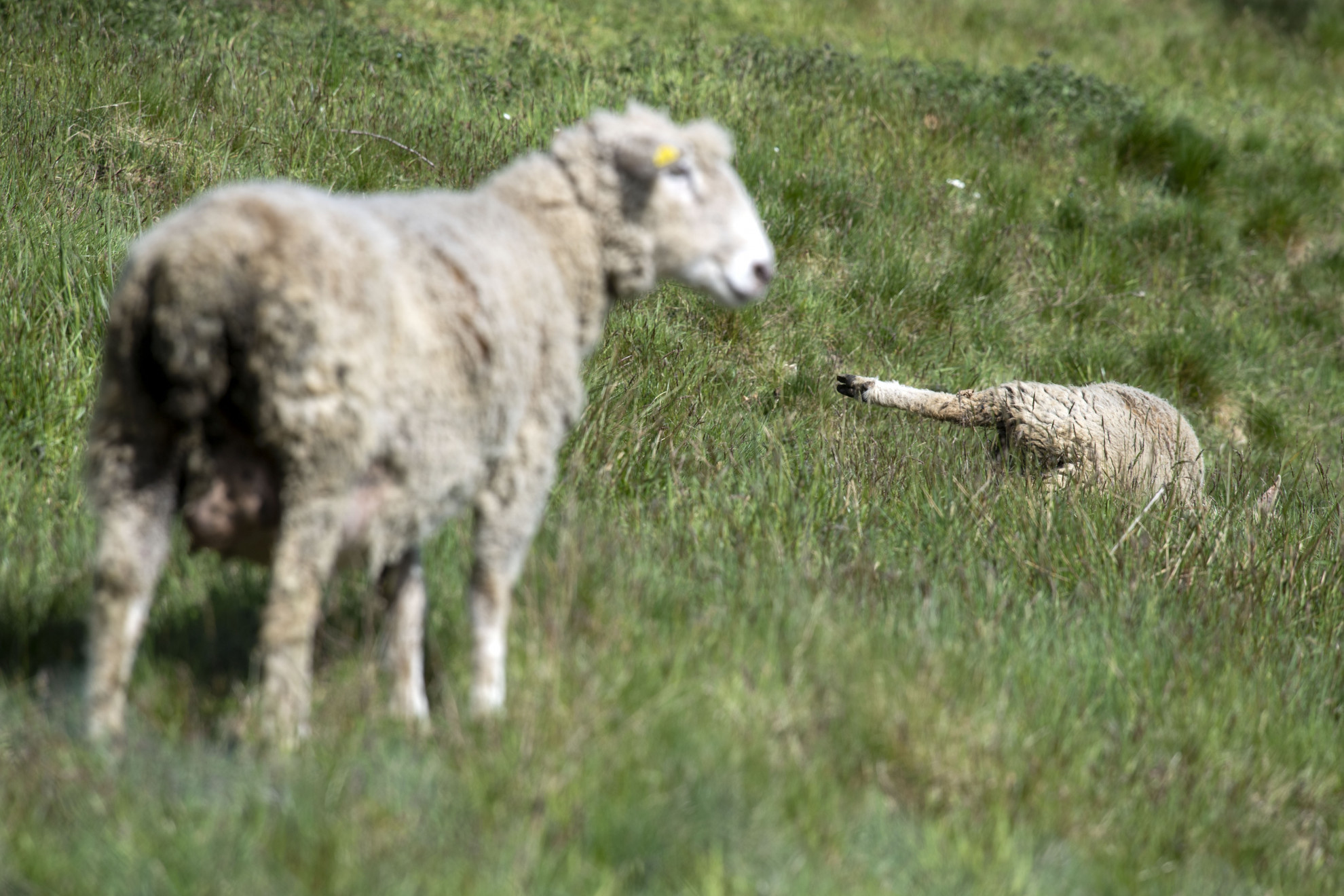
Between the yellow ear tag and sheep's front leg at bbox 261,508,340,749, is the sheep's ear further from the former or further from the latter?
sheep's front leg at bbox 261,508,340,749

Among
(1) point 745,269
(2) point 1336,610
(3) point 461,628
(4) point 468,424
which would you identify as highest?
(1) point 745,269

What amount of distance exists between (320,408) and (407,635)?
69 centimetres

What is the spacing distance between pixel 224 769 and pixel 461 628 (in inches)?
31.8

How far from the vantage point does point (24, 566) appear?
3.07 m

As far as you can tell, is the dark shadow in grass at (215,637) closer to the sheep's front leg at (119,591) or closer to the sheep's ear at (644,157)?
the sheep's front leg at (119,591)

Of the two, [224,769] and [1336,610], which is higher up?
[224,769]

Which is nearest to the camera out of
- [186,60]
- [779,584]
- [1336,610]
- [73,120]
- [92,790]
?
[92,790]

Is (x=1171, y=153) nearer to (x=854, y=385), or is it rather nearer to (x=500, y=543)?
(x=854, y=385)

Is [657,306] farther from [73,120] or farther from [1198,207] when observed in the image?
[1198,207]

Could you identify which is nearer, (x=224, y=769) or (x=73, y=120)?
(x=224, y=769)

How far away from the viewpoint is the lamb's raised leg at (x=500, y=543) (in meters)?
2.63

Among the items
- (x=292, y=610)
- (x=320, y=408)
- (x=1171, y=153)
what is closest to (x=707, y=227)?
(x=320, y=408)

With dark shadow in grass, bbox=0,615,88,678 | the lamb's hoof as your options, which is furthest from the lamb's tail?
dark shadow in grass, bbox=0,615,88,678

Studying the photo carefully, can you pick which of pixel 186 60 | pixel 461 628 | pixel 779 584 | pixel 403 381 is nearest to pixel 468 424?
pixel 403 381
